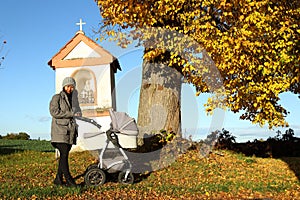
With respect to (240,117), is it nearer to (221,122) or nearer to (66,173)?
(221,122)

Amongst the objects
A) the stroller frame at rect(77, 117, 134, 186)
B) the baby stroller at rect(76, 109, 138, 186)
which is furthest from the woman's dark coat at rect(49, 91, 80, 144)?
the stroller frame at rect(77, 117, 134, 186)

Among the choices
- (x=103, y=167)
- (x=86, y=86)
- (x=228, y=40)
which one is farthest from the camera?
(x=86, y=86)

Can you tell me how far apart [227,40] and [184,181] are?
361cm

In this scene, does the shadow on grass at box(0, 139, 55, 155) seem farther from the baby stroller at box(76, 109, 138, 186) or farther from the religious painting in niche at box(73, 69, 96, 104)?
the baby stroller at box(76, 109, 138, 186)

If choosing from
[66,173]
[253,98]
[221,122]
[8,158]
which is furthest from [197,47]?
[8,158]

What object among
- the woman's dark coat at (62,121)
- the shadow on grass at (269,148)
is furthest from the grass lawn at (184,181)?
the shadow on grass at (269,148)

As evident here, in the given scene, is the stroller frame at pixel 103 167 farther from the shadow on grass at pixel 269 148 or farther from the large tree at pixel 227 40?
the shadow on grass at pixel 269 148

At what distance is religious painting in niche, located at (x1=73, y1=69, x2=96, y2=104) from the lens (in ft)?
43.9

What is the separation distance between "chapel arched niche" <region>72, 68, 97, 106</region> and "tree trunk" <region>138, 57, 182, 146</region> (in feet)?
6.05

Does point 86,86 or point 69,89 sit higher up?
point 86,86

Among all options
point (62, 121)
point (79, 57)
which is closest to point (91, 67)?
point (79, 57)

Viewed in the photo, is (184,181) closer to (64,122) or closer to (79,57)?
(64,122)

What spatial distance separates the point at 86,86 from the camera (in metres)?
13.8

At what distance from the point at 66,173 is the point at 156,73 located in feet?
17.4
